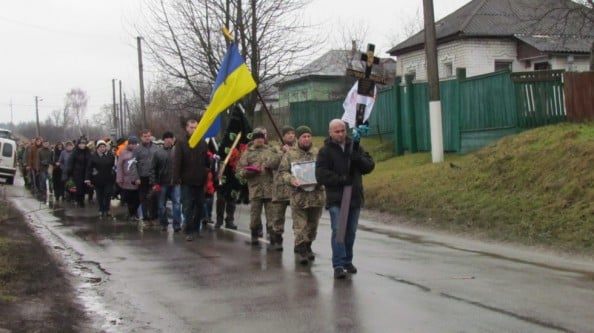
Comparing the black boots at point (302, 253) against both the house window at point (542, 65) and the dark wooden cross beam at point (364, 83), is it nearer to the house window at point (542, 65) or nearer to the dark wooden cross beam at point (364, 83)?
the dark wooden cross beam at point (364, 83)

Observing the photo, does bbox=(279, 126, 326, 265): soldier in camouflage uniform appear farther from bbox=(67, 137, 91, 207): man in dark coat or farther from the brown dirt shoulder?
bbox=(67, 137, 91, 207): man in dark coat

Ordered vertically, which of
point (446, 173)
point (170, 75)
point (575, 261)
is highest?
point (170, 75)

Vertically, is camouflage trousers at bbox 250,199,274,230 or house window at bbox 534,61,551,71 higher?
house window at bbox 534,61,551,71

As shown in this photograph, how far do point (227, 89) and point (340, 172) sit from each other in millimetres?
3603

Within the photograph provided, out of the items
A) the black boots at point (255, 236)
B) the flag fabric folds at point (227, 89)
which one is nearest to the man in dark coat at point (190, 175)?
the flag fabric folds at point (227, 89)

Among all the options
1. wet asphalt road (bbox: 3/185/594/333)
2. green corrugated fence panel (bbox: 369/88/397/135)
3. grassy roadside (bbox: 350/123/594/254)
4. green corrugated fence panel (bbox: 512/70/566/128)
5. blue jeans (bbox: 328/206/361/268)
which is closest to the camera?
wet asphalt road (bbox: 3/185/594/333)

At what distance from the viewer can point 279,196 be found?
10.3 metres

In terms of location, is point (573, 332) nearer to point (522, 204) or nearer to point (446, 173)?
point (522, 204)

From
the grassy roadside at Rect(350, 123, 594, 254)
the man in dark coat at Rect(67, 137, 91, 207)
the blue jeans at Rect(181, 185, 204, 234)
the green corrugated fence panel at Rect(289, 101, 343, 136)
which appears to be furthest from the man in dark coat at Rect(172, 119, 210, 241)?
the green corrugated fence panel at Rect(289, 101, 343, 136)

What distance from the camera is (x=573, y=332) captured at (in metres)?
5.94

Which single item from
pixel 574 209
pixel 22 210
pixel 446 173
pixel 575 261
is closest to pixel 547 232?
pixel 574 209

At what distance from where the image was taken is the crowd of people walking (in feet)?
27.4

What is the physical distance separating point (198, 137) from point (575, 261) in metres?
5.71

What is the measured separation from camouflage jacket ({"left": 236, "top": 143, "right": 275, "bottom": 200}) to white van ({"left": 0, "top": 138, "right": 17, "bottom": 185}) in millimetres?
23789
